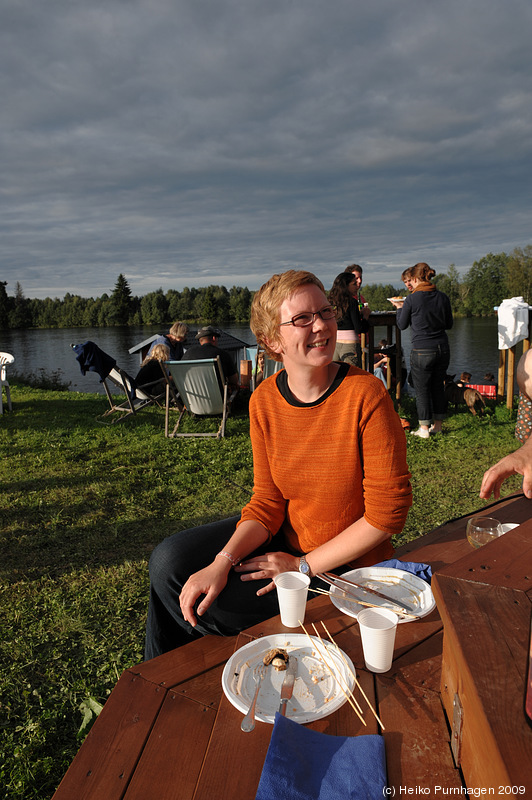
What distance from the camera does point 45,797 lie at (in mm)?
1655

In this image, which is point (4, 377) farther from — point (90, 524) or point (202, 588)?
point (202, 588)

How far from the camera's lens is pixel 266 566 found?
5.48 feet

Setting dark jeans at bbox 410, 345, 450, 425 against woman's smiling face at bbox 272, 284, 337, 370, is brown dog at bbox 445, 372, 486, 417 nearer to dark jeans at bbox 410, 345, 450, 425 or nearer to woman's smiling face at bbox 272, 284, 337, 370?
dark jeans at bbox 410, 345, 450, 425

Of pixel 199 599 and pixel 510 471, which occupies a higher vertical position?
pixel 510 471

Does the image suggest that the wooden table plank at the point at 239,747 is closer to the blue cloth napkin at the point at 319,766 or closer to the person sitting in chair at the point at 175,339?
the blue cloth napkin at the point at 319,766

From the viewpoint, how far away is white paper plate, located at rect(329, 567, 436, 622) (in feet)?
4.29

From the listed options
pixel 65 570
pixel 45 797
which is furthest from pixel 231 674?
pixel 65 570

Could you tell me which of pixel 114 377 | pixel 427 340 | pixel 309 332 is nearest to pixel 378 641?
pixel 309 332

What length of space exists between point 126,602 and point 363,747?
85.4 inches

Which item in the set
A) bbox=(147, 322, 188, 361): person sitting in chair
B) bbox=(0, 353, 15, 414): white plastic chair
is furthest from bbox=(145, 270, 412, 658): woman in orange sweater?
bbox=(0, 353, 15, 414): white plastic chair

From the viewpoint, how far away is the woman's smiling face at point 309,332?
1786 mm

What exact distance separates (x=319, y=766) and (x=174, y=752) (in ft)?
1.04

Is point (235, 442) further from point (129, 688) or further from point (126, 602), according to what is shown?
point (129, 688)

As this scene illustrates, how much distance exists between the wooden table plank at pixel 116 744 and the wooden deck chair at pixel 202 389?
513 centimetres
